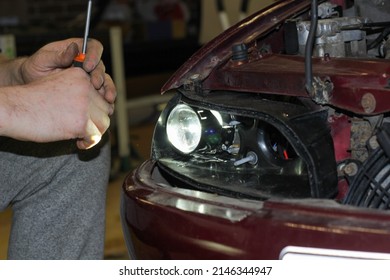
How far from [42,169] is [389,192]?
1.12m

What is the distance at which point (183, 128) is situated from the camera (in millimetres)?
1829

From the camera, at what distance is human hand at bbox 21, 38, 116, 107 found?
1.86 m

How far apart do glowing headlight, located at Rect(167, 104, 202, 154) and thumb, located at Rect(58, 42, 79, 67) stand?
34 centimetres

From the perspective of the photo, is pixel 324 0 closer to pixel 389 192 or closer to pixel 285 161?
pixel 285 161

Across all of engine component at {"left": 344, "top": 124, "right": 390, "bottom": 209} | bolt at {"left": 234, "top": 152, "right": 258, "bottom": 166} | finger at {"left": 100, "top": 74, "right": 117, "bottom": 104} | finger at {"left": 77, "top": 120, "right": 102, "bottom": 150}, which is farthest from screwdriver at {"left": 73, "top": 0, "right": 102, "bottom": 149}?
engine component at {"left": 344, "top": 124, "right": 390, "bottom": 209}

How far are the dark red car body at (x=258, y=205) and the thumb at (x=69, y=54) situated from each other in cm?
29

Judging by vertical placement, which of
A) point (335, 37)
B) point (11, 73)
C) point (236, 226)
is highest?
point (335, 37)

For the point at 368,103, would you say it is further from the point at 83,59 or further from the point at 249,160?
the point at 83,59

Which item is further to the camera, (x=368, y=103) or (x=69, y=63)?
(x=69, y=63)

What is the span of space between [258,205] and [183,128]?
1.55 feet

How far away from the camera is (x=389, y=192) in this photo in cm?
146

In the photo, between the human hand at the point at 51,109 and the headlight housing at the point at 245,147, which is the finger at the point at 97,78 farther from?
the headlight housing at the point at 245,147

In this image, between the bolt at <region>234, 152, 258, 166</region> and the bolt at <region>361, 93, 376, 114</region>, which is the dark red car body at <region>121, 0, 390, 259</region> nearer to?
the bolt at <region>361, 93, 376, 114</region>

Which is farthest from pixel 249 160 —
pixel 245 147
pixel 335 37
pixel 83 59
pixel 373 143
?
pixel 83 59
